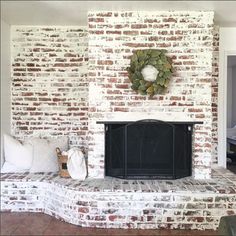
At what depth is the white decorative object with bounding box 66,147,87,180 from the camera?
2904mm

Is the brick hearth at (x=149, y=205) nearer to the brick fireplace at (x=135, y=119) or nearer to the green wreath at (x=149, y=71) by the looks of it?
the brick fireplace at (x=135, y=119)

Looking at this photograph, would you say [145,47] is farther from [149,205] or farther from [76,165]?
[149,205]

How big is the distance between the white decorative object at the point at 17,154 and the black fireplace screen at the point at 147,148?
757 mm

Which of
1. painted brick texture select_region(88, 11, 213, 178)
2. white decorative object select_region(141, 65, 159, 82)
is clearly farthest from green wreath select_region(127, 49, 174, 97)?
Result: painted brick texture select_region(88, 11, 213, 178)

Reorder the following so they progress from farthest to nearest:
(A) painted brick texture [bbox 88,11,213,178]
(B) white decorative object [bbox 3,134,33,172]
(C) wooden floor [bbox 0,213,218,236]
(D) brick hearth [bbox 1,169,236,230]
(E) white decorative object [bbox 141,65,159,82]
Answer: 1. (B) white decorative object [bbox 3,134,33,172]
2. (A) painted brick texture [bbox 88,11,213,178]
3. (E) white decorative object [bbox 141,65,159,82]
4. (D) brick hearth [bbox 1,169,236,230]
5. (C) wooden floor [bbox 0,213,218,236]

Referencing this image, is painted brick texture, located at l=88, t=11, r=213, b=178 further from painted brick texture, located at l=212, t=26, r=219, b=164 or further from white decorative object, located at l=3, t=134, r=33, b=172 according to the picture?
white decorative object, located at l=3, t=134, r=33, b=172

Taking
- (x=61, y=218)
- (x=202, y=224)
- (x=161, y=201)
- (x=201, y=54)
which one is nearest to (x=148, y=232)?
(x=161, y=201)

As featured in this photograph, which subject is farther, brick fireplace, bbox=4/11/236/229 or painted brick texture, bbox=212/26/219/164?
painted brick texture, bbox=212/26/219/164

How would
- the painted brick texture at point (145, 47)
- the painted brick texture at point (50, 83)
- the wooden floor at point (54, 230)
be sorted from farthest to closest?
the painted brick texture at point (50, 83)
the painted brick texture at point (145, 47)
the wooden floor at point (54, 230)

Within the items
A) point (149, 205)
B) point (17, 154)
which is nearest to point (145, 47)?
point (149, 205)

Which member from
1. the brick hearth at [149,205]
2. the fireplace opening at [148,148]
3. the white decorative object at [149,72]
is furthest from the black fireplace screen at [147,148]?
the white decorative object at [149,72]

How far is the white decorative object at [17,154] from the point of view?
3.01 metres

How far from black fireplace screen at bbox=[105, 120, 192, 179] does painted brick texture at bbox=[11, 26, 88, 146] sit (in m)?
0.59

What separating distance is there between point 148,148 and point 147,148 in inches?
0.4
